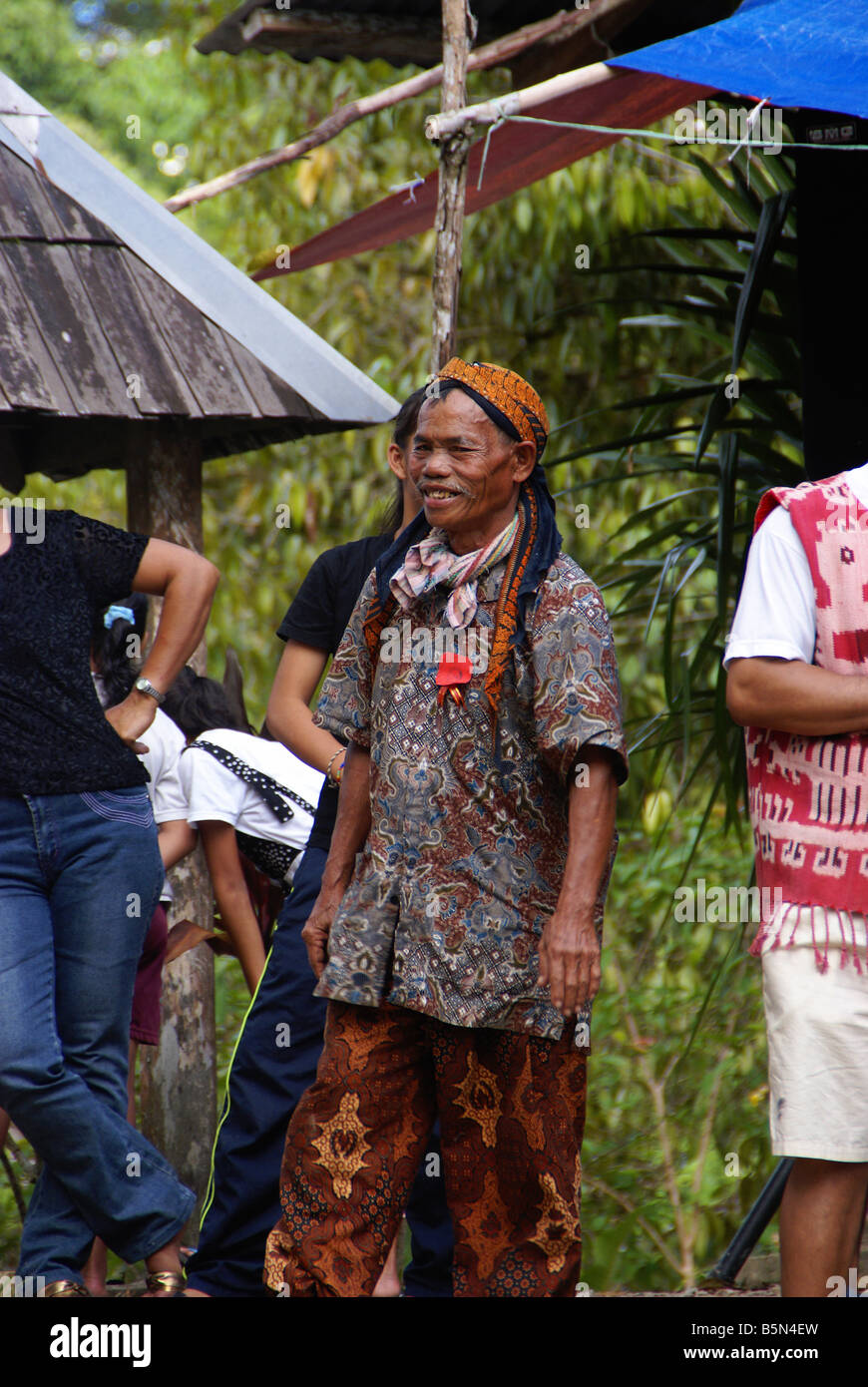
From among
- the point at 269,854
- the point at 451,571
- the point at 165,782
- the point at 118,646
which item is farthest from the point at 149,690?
the point at 451,571

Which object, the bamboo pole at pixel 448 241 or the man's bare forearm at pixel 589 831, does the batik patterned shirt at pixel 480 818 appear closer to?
the man's bare forearm at pixel 589 831

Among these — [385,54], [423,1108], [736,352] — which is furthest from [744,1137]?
[385,54]

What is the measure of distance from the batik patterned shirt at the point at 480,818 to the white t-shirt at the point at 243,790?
4.88 feet

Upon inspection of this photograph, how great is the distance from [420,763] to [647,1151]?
12.7 ft

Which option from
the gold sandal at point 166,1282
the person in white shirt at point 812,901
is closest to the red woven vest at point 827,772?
the person in white shirt at point 812,901

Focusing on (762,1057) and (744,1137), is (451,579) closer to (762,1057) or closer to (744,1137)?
(744,1137)

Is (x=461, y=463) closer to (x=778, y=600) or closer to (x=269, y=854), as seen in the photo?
(x=778, y=600)

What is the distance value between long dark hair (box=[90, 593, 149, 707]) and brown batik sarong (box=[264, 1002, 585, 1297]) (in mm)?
→ 1657

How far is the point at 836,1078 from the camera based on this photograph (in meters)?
2.60

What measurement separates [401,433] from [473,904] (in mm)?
1156

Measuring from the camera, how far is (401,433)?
3.55 m

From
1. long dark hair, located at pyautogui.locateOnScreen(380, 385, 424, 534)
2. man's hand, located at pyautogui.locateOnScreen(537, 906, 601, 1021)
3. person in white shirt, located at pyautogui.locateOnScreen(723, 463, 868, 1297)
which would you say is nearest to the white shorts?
person in white shirt, located at pyautogui.locateOnScreen(723, 463, 868, 1297)

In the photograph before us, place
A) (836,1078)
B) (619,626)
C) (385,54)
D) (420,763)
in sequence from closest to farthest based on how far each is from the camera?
(836,1078), (420,763), (385,54), (619,626)

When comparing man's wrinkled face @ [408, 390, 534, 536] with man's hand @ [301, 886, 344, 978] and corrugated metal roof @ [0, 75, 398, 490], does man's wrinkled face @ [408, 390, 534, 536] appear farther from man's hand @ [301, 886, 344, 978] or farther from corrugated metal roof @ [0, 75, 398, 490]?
corrugated metal roof @ [0, 75, 398, 490]
